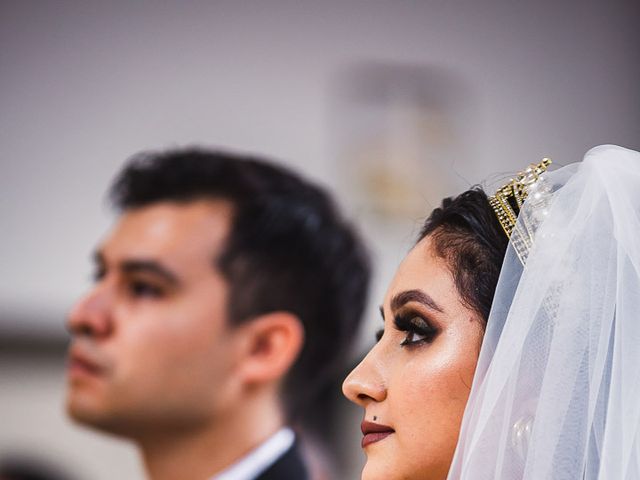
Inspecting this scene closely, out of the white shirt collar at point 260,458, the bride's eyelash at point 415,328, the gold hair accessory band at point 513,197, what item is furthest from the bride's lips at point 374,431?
the white shirt collar at point 260,458

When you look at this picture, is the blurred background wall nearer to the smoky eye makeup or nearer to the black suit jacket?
the black suit jacket

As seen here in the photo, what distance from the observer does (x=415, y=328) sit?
4.03 ft

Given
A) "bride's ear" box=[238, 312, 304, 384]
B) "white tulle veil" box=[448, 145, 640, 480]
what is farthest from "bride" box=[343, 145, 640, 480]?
"bride's ear" box=[238, 312, 304, 384]

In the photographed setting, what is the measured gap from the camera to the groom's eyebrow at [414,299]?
1211 mm

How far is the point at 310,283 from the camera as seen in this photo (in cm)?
205

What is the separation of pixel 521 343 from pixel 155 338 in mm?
1087

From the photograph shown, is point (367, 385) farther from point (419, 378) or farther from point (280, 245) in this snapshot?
point (280, 245)

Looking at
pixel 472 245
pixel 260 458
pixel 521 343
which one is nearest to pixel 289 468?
pixel 260 458

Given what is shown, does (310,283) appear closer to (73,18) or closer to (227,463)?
(227,463)

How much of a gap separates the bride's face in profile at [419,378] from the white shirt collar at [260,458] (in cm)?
79

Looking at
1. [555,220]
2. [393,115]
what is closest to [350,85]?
[393,115]

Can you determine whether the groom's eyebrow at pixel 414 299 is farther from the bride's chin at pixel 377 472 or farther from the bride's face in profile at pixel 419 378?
the bride's chin at pixel 377 472

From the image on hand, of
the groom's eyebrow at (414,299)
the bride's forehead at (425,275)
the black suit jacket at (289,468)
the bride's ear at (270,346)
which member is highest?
the bride's forehead at (425,275)

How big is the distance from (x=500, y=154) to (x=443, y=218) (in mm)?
1068
